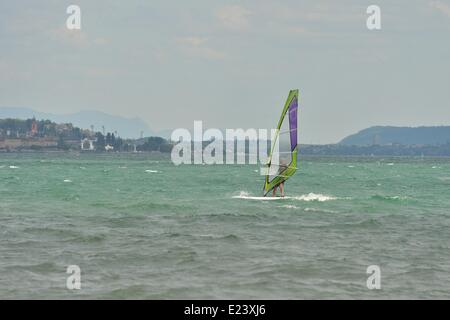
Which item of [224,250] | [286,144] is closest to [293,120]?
[286,144]

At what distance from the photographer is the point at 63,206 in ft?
130

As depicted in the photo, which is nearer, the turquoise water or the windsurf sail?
the turquoise water

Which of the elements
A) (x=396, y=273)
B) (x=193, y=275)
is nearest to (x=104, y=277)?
(x=193, y=275)

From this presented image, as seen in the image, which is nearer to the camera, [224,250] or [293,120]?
[224,250]

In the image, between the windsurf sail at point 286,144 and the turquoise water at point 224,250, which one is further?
the windsurf sail at point 286,144

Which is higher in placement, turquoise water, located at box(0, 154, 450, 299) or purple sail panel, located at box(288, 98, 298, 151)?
purple sail panel, located at box(288, 98, 298, 151)

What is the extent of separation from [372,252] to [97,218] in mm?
13458

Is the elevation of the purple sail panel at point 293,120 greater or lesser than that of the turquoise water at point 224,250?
greater

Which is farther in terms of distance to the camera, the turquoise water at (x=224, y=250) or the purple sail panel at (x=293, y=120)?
the purple sail panel at (x=293, y=120)

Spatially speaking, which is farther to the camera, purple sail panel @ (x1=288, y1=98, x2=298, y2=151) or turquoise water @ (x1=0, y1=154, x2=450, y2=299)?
purple sail panel @ (x1=288, y1=98, x2=298, y2=151)

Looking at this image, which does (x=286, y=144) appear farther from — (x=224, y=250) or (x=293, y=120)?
(x=224, y=250)
